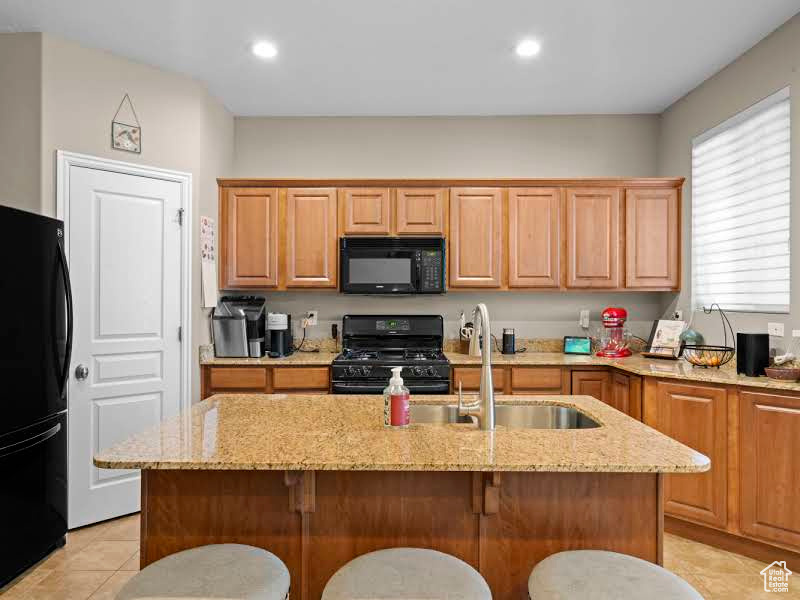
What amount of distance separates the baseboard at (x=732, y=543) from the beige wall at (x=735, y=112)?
1064mm

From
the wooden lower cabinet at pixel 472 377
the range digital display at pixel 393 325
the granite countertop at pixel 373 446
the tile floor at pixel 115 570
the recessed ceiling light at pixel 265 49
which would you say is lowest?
the tile floor at pixel 115 570

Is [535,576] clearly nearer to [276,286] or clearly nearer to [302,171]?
[276,286]

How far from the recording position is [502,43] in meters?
2.92

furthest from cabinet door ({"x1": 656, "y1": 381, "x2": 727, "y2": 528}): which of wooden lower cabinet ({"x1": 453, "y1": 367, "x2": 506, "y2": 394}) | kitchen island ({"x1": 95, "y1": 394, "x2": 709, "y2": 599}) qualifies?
kitchen island ({"x1": 95, "y1": 394, "x2": 709, "y2": 599})

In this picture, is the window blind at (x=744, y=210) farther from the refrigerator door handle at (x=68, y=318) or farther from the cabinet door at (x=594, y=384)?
the refrigerator door handle at (x=68, y=318)

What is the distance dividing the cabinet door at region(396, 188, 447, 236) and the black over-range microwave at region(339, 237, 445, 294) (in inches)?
3.7

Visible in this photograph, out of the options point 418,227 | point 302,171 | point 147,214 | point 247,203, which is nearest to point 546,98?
point 418,227

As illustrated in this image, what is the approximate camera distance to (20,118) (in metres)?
2.75

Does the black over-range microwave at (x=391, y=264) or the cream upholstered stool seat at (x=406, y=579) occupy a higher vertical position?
the black over-range microwave at (x=391, y=264)

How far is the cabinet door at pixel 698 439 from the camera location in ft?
8.64

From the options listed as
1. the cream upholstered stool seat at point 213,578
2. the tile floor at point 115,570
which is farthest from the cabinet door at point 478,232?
the cream upholstered stool seat at point 213,578

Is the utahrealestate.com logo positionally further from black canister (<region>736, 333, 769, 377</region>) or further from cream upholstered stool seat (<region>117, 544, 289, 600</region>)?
cream upholstered stool seat (<region>117, 544, 289, 600</region>)

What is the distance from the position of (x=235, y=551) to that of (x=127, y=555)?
1654 millimetres

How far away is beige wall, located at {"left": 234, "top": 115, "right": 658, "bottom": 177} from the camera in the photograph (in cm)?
405
